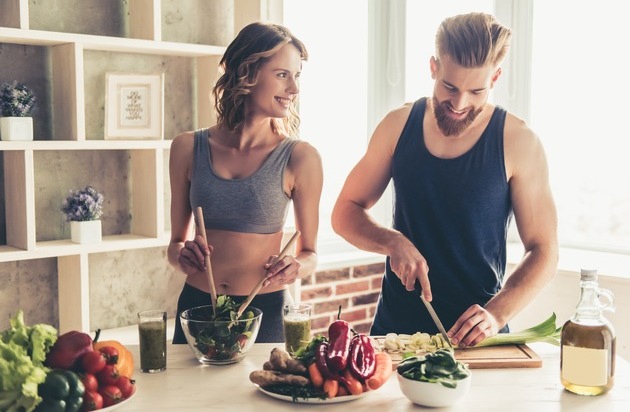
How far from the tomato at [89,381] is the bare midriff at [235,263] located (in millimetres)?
800

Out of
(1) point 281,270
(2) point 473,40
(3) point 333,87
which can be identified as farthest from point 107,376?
(3) point 333,87

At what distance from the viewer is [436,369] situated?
5.21 feet

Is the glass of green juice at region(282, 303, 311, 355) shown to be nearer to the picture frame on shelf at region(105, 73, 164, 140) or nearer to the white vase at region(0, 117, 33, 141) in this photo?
the white vase at region(0, 117, 33, 141)

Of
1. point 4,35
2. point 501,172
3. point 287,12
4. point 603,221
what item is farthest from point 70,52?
point 603,221

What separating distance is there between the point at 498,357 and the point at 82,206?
5.52ft

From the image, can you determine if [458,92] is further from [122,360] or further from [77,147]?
[77,147]

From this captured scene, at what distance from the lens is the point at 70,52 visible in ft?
9.01

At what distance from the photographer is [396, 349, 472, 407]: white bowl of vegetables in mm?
1551

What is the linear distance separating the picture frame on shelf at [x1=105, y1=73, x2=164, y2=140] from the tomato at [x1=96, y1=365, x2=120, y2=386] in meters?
1.59

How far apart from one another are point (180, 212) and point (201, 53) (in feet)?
3.08

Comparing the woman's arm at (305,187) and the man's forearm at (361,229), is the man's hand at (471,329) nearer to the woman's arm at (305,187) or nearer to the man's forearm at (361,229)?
the man's forearm at (361,229)

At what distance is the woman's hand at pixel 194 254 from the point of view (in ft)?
6.50

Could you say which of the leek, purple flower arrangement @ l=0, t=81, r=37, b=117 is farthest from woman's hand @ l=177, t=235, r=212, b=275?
purple flower arrangement @ l=0, t=81, r=37, b=117

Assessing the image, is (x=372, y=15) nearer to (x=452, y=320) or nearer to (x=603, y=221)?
(x=603, y=221)
